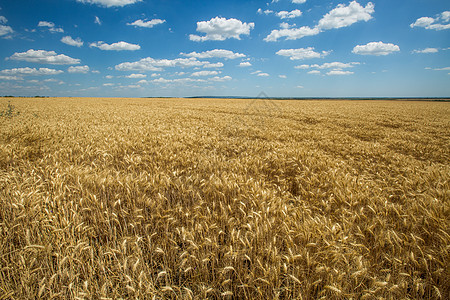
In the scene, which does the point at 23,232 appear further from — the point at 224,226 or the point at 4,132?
the point at 4,132

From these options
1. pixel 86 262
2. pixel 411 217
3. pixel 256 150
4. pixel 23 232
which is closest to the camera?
pixel 86 262

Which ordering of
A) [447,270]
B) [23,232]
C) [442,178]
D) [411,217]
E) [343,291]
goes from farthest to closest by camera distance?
1. [442,178]
2. [411,217]
3. [23,232]
4. [447,270]
5. [343,291]

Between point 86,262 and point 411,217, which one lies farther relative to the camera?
Answer: point 411,217

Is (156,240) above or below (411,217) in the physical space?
below

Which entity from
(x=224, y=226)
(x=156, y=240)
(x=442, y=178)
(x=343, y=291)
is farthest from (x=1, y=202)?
(x=442, y=178)

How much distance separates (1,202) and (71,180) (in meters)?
0.95

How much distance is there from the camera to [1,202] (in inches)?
111

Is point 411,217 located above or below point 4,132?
below

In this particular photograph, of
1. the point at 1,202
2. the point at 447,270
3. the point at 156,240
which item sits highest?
the point at 1,202

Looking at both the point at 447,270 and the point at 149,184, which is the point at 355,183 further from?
the point at 149,184

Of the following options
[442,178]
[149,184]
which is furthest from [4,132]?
[442,178]

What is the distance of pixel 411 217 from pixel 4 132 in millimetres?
12700

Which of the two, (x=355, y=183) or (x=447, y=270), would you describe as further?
(x=355, y=183)

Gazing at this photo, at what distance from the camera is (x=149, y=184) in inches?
139
